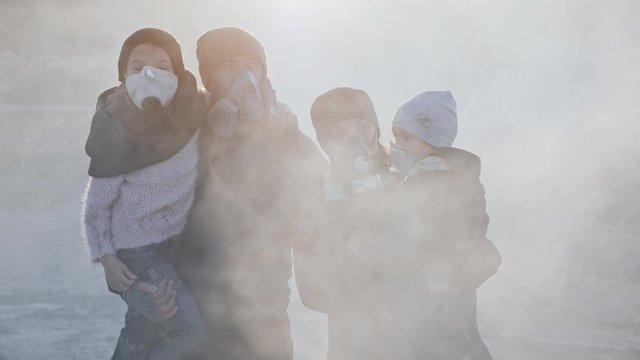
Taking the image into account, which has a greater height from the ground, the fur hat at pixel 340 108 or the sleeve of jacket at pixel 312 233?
the fur hat at pixel 340 108

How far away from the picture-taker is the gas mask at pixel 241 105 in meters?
2.00

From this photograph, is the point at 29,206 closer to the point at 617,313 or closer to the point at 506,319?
the point at 506,319

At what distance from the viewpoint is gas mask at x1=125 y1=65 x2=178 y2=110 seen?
1922mm

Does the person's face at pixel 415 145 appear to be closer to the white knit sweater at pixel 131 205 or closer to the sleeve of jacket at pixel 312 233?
the sleeve of jacket at pixel 312 233

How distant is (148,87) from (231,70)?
0.29 metres

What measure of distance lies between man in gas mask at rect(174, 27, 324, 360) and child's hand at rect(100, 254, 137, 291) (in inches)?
6.7

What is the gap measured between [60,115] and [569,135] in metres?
7.46

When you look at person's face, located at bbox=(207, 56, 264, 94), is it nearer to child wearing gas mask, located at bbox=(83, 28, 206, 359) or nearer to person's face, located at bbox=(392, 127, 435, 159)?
child wearing gas mask, located at bbox=(83, 28, 206, 359)

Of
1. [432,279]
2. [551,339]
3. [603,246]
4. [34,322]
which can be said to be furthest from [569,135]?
[432,279]

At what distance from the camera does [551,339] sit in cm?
479

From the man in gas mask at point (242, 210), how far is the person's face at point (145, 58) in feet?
0.63

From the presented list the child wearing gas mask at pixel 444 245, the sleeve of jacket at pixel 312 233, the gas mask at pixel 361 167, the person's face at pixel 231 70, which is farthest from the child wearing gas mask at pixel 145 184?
the child wearing gas mask at pixel 444 245

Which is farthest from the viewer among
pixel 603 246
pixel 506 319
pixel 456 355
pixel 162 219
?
pixel 603 246

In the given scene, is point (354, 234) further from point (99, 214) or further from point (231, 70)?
point (99, 214)
